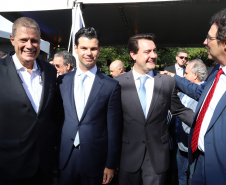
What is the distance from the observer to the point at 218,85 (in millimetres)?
1698

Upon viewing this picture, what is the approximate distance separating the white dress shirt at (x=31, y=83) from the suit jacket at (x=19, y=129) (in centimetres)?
7

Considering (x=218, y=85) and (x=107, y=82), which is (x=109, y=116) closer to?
(x=107, y=82)

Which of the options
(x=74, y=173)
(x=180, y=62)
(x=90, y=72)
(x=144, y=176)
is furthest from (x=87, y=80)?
(x=180, y=62)


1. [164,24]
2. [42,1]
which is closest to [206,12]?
[164,24]

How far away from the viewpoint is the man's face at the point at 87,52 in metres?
2.00

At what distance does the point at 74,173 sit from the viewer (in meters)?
1.88

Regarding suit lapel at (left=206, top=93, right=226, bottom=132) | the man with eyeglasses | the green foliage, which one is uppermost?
the green foliage

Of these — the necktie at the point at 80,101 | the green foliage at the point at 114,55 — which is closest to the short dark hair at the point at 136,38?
the necktie at the point at 80,101

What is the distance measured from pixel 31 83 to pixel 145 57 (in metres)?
1.23

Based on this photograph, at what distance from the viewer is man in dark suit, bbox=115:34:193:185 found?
6.82 ft

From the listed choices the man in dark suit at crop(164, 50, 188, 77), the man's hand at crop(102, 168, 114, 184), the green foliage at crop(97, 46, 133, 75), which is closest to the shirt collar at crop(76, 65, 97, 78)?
the man's hand at crop(102, 168, 114, 184)

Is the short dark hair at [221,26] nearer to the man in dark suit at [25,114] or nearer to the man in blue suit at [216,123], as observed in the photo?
the man in blue suit at [216,123]

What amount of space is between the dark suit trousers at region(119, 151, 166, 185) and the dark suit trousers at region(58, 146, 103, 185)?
40 centimetres

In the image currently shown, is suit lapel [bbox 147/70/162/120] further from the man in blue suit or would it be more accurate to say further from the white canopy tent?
the white canopy tent
